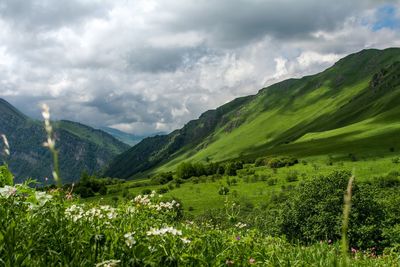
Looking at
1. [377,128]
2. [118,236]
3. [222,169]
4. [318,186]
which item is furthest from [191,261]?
[377,128]

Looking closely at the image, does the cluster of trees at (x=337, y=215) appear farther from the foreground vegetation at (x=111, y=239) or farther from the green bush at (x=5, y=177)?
the green bush at (x=5, y=177)

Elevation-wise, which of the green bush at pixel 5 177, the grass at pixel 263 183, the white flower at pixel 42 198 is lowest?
the grass at pixel 263 183

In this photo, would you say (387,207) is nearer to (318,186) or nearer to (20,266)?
(318,186)

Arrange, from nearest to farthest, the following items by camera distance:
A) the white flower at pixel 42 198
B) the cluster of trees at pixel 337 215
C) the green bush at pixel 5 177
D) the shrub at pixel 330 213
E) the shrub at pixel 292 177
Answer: the white flower at pixel 42 198 < the green bush at pixel 5 177 < the cluster of trees at pixel 337 215 < the shrub at pixel 330 213 < the shrub at pixel 292 177

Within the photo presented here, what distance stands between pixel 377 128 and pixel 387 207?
12840 centimetres

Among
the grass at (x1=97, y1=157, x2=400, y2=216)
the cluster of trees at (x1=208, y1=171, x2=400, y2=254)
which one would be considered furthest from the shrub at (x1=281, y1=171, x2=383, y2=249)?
the grass at (x1=97, y1=157, x2=400, y2=216)

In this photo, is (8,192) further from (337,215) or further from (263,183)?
A: (263,183)

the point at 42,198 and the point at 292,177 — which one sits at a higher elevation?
the point at 42,198

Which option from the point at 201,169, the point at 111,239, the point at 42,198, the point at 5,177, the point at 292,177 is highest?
the point at 5,177

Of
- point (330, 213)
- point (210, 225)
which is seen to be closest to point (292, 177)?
point (330, 213)

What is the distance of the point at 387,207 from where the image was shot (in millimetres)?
38688

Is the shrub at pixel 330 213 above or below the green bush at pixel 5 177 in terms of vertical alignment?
below

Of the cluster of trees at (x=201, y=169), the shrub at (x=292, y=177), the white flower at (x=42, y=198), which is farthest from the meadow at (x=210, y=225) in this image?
the cluster of trees at (x=201, y=169)

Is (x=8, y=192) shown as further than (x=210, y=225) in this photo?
No
